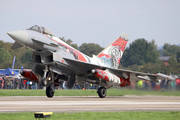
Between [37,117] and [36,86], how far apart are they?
2807cm

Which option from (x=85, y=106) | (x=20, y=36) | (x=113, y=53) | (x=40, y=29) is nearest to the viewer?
(x=85, y=106)

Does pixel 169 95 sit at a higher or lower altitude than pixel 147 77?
lower

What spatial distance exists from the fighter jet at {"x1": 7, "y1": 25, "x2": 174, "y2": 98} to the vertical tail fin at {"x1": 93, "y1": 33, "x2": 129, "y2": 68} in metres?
0.52

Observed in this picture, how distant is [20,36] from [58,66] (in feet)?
9.52

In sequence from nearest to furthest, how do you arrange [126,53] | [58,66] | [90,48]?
[58,66], [126,53], [90,48]

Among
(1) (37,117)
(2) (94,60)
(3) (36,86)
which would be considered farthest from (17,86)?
(1) (37,117)

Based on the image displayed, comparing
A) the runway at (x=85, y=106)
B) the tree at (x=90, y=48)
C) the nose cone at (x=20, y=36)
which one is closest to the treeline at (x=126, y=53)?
the tree at (x=90, y=48)

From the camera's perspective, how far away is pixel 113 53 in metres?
21.3

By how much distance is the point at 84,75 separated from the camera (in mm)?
17953

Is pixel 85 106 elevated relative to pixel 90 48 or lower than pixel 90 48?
lower

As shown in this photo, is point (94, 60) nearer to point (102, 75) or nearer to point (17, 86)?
point (102, 75)

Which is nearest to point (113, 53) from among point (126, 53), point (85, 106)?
point (85, 106)

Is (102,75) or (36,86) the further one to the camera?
(36,86)

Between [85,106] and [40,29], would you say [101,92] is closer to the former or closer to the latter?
[40,29]
